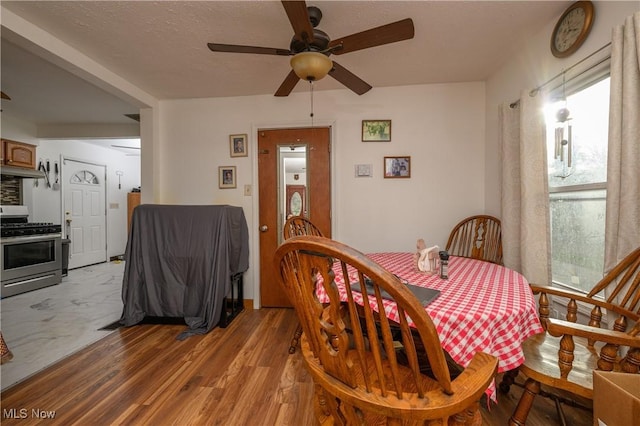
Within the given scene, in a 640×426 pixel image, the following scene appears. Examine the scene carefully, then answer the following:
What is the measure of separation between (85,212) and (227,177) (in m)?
4.01

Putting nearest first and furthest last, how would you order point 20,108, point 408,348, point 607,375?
1. point 408,348
2. point 607,375
3. point 20,108

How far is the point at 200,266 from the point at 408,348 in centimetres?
219

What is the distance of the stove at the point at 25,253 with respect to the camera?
317 cm

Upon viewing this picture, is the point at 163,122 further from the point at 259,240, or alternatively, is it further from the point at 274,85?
the point at 259,240

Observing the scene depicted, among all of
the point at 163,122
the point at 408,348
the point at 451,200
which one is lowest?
the point at 408,348

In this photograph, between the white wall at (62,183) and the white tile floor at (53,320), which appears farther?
the white wall at (62,183)

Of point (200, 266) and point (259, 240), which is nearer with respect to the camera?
point (200, 266)

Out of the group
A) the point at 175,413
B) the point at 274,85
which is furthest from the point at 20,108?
the point at 175,413

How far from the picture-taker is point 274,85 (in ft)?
8.64

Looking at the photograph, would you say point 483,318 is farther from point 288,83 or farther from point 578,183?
point 288,83

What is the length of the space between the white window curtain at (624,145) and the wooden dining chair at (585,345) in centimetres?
10

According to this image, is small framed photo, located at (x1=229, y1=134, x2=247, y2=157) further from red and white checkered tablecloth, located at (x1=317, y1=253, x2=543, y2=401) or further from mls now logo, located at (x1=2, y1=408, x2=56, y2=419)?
mls now logo, located at (x1=2, y1=408, x2=56, y2=419)

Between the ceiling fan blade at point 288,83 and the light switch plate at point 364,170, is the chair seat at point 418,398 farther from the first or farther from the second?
the light switch plate at point 364,170

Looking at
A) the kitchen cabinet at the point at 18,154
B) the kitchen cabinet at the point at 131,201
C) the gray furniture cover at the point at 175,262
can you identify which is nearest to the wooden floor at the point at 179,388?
the gray furniture cover at the point at 175,262
